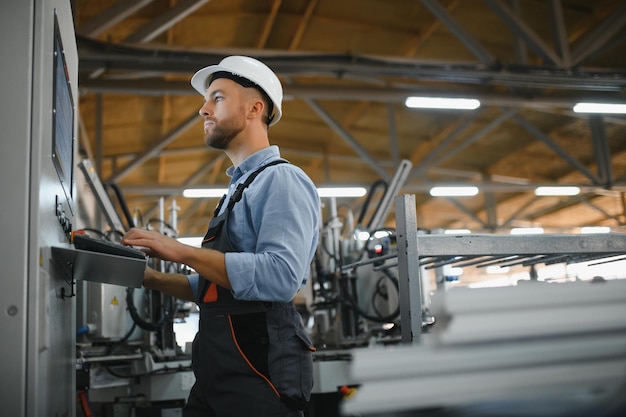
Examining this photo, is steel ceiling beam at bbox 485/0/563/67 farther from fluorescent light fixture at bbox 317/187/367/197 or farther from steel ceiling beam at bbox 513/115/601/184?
fluorescent light fixture at bbox 317/187/367/197

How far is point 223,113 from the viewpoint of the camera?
1879mm

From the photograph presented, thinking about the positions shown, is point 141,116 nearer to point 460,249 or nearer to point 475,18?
point 475,18

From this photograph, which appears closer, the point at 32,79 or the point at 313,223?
the point at 32,79

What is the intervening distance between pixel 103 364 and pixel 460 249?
2.82 metres

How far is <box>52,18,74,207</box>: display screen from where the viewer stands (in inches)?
59.7

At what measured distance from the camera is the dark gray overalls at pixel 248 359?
154cm

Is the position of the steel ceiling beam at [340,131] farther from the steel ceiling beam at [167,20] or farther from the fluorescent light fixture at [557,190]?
the fluorescent light fixture at [557,190]

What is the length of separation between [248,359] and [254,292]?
15 cm

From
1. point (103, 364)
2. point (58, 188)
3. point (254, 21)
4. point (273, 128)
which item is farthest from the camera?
point (273, 128)

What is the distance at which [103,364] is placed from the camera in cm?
394

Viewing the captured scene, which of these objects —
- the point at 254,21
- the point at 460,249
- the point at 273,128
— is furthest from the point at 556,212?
the point at 460,249

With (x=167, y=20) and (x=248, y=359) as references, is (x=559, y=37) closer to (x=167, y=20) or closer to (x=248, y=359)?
(x=167, y=20)

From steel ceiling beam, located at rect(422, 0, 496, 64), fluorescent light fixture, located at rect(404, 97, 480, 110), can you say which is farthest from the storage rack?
fluorescent light fixture, located at rect(404, 97, 480, 110)

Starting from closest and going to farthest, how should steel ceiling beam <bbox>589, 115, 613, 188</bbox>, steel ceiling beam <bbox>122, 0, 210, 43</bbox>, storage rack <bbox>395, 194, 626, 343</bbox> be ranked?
storage rack <bbox>395, 194, 626, 343</bbox> < steel ceiling beam <bbox>122, 0, 210, 43</bbox> < steel ceiling beam <bbox>589, 115, 613, 188</bbox>
